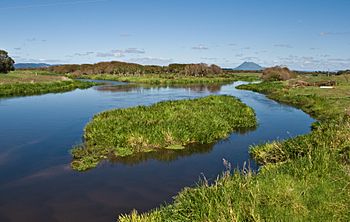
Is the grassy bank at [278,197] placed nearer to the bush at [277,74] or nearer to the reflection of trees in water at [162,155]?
the reflection of trees in water at [162,155]

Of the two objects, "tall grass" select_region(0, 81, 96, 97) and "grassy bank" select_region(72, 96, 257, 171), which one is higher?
"tall grass" select_region(0, 81, 96, 97)

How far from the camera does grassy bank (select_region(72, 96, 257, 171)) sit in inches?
734

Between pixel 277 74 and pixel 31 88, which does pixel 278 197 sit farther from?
pixel 277 74

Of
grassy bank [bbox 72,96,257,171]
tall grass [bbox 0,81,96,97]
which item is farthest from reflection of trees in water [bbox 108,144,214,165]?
tall grass [bbox 0,81,96,97]

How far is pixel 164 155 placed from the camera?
18.8m

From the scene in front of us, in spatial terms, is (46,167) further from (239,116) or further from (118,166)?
(239,116)

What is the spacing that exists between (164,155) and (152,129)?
252 cm

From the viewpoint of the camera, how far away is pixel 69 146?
20.6 meters

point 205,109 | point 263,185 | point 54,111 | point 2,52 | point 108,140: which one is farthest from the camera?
point 2,52

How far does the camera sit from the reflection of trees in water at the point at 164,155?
1778 centimetres

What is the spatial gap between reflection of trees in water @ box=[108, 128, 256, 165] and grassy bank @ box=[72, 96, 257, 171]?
394 mm

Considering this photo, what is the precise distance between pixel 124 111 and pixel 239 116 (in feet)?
32.6

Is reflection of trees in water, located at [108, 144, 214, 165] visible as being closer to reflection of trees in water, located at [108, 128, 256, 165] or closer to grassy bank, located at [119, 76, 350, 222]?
reflection of trees in water, located at [108, 128, 256, 165]

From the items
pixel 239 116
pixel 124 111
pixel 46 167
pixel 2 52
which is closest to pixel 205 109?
pixel 239 116
